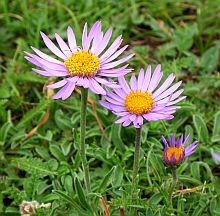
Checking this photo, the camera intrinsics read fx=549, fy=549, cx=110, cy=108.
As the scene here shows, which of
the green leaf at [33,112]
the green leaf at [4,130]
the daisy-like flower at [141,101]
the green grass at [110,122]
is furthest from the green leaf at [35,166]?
the daisy-like flower at [141,101]

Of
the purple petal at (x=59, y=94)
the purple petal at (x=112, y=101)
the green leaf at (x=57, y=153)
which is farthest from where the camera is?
the green leaf at (x=57, y=153)

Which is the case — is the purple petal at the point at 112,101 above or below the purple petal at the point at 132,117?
above

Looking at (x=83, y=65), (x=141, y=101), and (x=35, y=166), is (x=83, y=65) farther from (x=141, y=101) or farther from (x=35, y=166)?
(x=35, y=166)

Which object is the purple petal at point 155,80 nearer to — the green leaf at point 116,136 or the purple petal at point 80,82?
the purple petal at point 80,82

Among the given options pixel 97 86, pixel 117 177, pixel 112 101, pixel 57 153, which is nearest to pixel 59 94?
pixel 97 86

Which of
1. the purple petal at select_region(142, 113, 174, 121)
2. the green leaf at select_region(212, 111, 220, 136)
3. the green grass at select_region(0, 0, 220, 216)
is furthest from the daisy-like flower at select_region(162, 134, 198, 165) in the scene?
the green leaf at select_region(212, 111, 220, 136)

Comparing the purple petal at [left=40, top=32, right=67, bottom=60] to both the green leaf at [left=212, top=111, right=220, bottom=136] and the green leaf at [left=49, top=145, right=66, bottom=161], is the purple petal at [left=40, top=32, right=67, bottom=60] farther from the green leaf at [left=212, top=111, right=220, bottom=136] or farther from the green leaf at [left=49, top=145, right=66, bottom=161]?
the green leaf at [left=212, top=111, right=220, bottom=136]

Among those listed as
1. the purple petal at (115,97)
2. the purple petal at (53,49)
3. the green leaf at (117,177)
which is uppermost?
the purple petal at (53,49)

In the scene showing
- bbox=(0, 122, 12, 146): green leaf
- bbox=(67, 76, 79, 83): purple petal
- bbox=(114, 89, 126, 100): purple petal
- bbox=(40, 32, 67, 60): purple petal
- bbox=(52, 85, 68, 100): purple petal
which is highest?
bbox=(40, 32, 67, 60): purple petal
